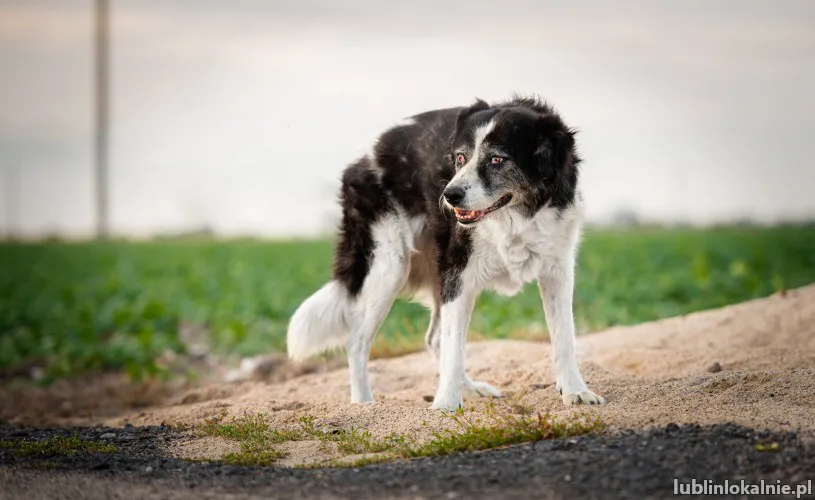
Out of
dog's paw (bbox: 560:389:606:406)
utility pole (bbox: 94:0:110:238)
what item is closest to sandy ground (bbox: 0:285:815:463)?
dog's paw (bbox: 560:389:606:406)

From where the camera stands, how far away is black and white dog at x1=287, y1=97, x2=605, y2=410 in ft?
22.1

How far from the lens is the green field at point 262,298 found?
48.3ft

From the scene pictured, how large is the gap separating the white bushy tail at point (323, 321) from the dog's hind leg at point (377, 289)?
0.13m

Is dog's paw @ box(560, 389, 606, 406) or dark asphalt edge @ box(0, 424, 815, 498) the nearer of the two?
dark asphalt edge @ box(0, 424, 815, 498)

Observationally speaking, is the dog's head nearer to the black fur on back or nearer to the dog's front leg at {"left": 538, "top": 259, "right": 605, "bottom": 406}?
the black fur on back

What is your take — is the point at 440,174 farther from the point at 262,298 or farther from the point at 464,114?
the point at 262,298

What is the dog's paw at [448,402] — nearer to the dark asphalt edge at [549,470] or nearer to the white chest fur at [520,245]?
the white chest fur at [520,245]

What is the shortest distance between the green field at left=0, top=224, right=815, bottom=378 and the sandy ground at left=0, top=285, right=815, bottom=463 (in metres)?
1.48

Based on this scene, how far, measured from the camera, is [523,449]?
5887 mm

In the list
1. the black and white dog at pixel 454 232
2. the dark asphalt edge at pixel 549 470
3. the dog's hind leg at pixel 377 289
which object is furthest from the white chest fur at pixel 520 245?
the dark asphalt edge at pixel 549 470

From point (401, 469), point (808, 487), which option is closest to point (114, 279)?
point (401, 469)

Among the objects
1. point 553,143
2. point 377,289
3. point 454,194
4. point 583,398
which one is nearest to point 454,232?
point 454,194

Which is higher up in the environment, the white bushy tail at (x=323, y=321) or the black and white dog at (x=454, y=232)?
the black and white dog at (x=454, y=232)

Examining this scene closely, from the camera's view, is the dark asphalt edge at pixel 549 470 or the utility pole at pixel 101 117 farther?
the utility pole at pixel 101 117
